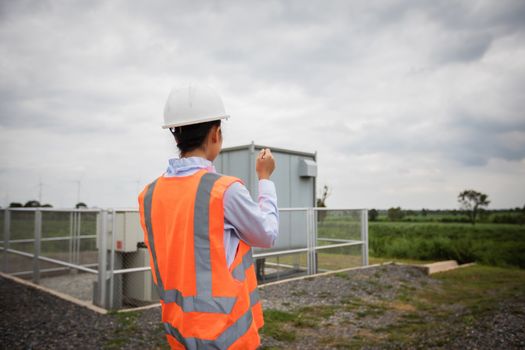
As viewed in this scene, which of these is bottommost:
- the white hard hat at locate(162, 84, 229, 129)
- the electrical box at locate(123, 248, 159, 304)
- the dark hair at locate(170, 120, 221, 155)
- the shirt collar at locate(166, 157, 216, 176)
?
the electrical box at locate(123, 248, 159, 304)

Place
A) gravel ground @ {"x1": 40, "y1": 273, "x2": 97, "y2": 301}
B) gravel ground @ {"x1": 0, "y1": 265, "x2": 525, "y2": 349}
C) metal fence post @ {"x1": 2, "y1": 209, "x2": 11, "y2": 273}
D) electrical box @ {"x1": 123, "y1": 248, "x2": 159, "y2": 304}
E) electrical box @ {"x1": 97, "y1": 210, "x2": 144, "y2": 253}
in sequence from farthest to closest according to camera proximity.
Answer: metal fence post @ {"x1": 2, "y1": 209, "x2": 11, "y2": 273} < gravel ground @ {"x1": 40, "y1": 273, "x2": 97, "y2": 301} < electrical box @ {"x1": 123, "y1": 248, "x2": 159, "y2": 304} < electrical box @ {"x1": 97, "y1": 210, "x2": 144, "y2": 253} < gravel ground @ {"x1": 0, "y1": 265, "x2": 525, "y2": 349}

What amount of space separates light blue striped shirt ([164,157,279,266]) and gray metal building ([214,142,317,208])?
746cm

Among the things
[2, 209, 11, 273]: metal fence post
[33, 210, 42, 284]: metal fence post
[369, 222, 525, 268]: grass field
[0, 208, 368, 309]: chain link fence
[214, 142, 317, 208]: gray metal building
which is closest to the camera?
[0, 208, 368, 309]: chain link fence

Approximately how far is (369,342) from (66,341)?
394 centimetres

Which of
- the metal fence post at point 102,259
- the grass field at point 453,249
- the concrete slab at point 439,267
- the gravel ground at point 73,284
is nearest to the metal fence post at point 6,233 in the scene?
the gravel ground at point 73,284

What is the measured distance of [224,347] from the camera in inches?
58.5

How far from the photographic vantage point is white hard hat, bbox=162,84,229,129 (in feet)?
5.73

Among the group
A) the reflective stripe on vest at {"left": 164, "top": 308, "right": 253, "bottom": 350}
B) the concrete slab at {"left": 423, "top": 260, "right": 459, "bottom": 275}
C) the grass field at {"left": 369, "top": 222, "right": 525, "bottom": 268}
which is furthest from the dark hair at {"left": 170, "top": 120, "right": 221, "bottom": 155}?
the grass field at {"left": 369, "top": 222, "right": 525, "bottom": 268}

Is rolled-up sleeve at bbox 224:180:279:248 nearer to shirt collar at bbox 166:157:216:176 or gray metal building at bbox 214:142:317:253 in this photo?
shirt collar at bbox 166:157:216:176

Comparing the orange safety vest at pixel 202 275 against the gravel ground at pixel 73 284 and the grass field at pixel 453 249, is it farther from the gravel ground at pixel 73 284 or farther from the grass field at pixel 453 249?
the grass field at pixel 453 249

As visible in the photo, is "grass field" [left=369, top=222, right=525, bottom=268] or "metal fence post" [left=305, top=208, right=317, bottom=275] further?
"grass field" [left=369, top=222, right=525, bottom=268]

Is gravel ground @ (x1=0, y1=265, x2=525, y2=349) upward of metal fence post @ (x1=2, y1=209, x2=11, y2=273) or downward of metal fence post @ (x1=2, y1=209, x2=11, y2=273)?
downward

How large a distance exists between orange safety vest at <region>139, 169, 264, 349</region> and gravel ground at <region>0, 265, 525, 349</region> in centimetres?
388

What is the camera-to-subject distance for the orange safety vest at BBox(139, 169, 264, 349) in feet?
4.91
